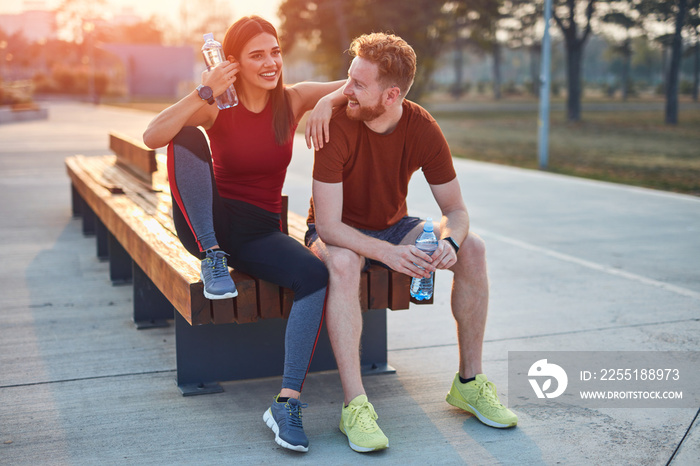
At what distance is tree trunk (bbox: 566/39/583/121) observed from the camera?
31.2 meters

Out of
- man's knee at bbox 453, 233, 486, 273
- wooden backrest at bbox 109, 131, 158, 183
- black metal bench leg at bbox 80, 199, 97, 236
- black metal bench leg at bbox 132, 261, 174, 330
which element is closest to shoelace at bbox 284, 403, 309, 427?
man's knee at bbox 453, 233, 486, 273

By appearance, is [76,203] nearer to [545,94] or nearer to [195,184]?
[195,184]

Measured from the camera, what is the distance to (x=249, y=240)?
3467mm

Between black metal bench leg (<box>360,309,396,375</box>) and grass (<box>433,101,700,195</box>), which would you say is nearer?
black metal bench leg (<box>360,309,396,375</box>)

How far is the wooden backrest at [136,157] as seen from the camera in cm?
630

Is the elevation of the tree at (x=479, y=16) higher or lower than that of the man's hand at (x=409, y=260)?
higher

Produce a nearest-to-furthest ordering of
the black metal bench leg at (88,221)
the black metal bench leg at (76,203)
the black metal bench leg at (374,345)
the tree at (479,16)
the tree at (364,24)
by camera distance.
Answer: the black metal bench leg at (374,345)
the black metal bench leg at (88,221)
the black metal bench leg at (76,203)
the tree at (364,24)
the tree at (479,16)

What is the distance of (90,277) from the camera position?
5.87 metres

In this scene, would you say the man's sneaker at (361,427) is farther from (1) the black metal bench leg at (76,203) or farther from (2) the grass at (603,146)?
(2) the grass at (603,146)

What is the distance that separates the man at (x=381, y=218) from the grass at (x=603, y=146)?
26.5ft

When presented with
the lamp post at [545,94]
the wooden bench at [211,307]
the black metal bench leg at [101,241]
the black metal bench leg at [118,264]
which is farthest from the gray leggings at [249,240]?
the lamp post at [545,94]

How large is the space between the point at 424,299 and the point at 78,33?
9710 cm

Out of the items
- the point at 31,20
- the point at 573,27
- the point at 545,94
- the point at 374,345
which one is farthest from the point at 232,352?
the point at 31,20
